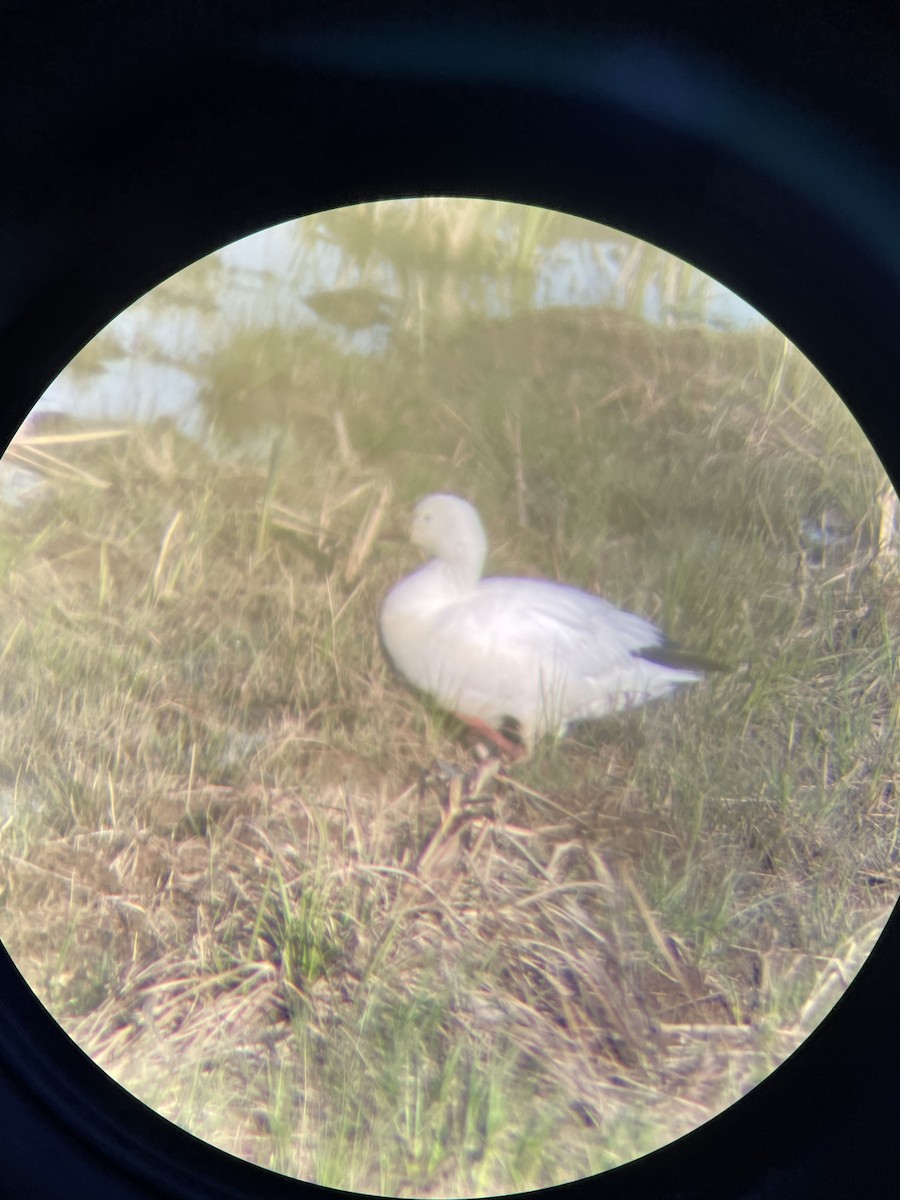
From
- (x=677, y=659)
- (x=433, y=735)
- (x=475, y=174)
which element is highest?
(x=475, y=174)

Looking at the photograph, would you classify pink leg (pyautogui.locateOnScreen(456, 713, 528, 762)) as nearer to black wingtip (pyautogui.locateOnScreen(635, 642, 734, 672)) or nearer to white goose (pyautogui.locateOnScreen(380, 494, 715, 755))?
white goose (pyautogui.locateOnScreen(380, 494, 715, 755))

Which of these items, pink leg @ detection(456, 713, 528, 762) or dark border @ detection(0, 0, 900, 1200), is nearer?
dark border @ detection(0, 0, 900, 1200)

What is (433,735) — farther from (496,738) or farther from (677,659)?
(677,659)

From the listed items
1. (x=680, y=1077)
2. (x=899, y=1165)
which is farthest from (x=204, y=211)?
(x=899, y=1165)

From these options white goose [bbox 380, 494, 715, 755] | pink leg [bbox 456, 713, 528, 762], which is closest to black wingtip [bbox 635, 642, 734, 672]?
white goose [bbox 380, 494, 715, 755]

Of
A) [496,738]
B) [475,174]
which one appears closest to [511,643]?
[496,738]

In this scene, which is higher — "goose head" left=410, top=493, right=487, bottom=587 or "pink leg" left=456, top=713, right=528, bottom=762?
"goose head" left=410, top=493, right=487, bottom=587
